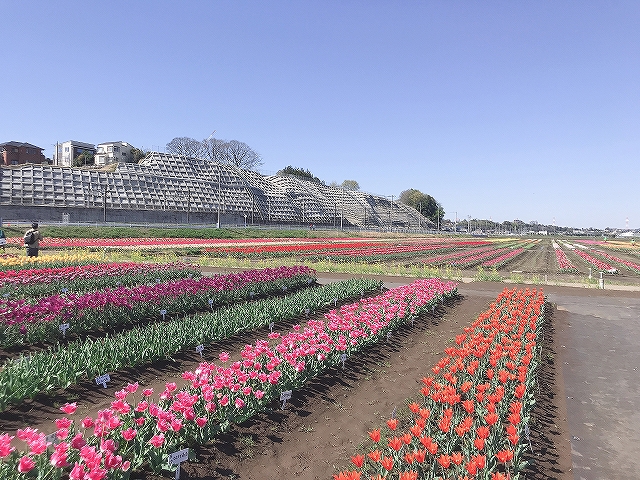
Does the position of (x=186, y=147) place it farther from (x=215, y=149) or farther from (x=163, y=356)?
(x=163, y=356)

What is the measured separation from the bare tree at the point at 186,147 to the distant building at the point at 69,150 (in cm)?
2217

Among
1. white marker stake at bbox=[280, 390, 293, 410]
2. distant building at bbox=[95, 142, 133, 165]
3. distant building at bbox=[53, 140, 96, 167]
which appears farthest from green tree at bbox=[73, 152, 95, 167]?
white marker stake at bbox=[280, 390, 293, 410]

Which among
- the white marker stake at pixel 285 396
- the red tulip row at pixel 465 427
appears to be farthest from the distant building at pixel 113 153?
the red tulip row at pixel 465 427

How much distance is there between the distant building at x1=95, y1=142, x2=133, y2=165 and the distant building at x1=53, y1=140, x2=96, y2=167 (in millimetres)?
5037

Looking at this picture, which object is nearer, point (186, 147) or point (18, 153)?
point (18, 153)

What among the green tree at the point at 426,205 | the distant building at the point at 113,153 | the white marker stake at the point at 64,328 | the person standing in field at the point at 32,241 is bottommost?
the white marker stake at the point at 64,328

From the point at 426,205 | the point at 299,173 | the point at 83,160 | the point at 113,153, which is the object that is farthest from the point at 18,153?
the point at 426,205

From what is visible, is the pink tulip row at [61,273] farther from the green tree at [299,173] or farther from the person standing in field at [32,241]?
the green tree at [299,173]

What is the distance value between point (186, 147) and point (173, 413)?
12008 cm

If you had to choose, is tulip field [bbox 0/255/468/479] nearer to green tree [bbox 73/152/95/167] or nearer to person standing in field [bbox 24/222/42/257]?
person standing in field [bbox 24/222/42/257]

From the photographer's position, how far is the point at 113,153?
106 metres

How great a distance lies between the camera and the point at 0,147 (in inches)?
3681

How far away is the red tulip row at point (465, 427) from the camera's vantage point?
3.55m

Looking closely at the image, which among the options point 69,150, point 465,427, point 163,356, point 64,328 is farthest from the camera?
point 69,150
